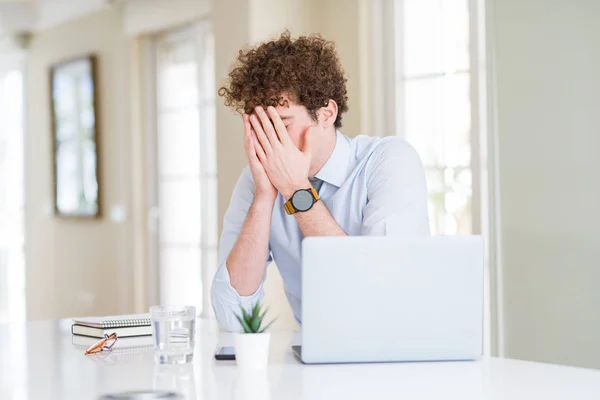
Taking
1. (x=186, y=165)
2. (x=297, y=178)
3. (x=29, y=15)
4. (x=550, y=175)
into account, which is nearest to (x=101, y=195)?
(x=186, y=165)

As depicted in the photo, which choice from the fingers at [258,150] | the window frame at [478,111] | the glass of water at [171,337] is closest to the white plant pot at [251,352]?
the glass of water at [171,337]

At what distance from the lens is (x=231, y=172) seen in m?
4.29

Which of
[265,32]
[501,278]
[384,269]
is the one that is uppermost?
[265,32]

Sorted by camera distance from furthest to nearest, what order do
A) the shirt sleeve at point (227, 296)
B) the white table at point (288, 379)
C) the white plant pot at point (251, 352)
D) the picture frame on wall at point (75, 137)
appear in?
the picture frame on wall at point (75, 137) → the shirt sleeve at point (227, 296) → the white plant pot at point (251, 352) → the white table at point (288, 379)

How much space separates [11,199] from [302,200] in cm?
555

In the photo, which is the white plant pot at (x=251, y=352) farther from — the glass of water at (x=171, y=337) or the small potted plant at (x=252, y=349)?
the glass of water at (x=171, y=337)

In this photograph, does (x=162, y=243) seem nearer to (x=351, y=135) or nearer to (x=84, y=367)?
(x=351, y=135)

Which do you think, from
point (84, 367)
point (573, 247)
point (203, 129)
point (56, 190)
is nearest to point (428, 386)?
point (84, 367)

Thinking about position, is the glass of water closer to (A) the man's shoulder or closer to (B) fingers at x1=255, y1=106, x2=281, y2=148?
(B) fingers at x1=255, y1=106, x2=281, y2=148

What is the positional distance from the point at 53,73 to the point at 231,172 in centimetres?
269

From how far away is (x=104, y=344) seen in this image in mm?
1798

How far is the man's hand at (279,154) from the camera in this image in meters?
2.11

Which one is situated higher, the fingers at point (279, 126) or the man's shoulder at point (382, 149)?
the fingers at point (279, 126)

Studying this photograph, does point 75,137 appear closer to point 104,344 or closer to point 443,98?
point 443,98
